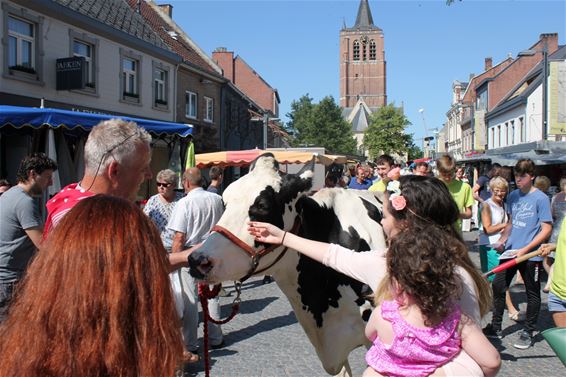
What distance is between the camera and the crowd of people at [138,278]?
Answer: 3.74 ft

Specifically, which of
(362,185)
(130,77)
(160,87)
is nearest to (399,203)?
(362,185)

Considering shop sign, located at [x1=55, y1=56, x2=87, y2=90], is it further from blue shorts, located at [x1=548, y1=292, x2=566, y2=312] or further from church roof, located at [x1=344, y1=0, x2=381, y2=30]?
church roof, located at [x1=344, y1=0, x2=381, y2=30]

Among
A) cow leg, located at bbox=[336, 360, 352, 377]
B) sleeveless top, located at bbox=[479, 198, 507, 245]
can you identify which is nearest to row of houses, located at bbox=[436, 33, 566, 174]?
sleeveless top, located at bbox=[479, 198, 507, 245]

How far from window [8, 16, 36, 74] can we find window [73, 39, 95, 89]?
6.73 ft

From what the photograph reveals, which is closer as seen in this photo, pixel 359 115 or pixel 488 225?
pixel 488 225

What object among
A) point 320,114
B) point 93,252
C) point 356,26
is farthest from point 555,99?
point 356,26

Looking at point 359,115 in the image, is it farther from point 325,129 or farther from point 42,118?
point 42,118

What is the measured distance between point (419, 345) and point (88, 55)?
17294 mm

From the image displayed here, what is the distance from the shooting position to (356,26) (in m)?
118

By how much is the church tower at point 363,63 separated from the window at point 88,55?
10350 centimetres

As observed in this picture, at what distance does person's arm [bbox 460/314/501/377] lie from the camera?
2041 millimetres

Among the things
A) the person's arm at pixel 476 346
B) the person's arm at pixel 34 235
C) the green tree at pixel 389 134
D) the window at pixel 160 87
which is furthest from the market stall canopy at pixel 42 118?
the green tree at pixel 389 134

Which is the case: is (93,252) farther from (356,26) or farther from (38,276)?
(356,26)

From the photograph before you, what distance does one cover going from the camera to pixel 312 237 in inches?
131
